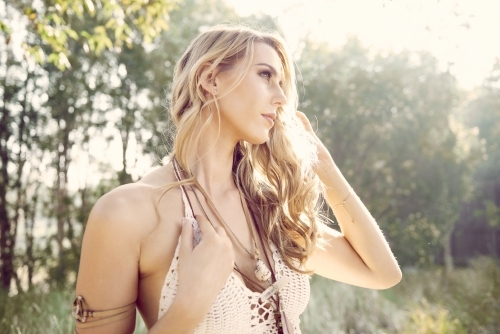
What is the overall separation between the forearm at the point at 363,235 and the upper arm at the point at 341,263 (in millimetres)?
23

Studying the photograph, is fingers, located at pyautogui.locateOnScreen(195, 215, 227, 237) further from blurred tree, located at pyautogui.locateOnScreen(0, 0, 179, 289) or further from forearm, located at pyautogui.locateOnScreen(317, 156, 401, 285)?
blurred tree, located at pyautogui.locateOnScreen(0, 0, 179, 289)

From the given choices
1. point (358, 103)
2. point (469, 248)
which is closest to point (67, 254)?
point (358, 103)

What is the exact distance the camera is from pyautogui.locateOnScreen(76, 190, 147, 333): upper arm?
60.3 inches

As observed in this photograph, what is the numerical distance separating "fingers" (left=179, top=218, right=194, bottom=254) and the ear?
25.6 inches

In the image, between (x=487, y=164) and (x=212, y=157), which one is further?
(x=487, y=164)

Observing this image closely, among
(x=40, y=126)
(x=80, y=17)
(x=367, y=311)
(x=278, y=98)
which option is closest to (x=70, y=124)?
(x=40, y=126)

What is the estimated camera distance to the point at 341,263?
2127 millimetres

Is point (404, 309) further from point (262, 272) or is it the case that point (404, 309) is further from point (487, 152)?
point (487, 152)

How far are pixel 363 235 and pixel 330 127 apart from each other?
9361 millimetres

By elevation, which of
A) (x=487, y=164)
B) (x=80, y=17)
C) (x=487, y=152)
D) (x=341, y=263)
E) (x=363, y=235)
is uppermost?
(x=363, y=235)

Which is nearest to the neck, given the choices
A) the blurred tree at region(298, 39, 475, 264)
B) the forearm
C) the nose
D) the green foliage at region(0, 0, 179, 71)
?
the nose

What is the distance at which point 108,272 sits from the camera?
5.03 feet

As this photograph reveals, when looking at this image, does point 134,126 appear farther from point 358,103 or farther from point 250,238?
point 250,238

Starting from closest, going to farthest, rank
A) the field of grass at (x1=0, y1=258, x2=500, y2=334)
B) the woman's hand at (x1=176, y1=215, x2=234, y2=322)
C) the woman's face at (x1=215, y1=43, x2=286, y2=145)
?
the woman's hand at (x1=176, y1=215, x2=234, y2=322) < the woman's face at (x1=215, y1=43, x2=286, y2=145) < the field of grass at (x1=0, y1=258, x2=500, y2=334)
